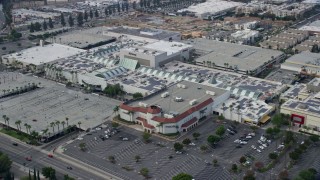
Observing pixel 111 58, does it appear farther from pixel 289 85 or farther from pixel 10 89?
pixel 289 85

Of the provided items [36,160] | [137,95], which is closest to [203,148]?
[137,95]

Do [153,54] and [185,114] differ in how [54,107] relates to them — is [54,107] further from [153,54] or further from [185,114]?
[153,54]

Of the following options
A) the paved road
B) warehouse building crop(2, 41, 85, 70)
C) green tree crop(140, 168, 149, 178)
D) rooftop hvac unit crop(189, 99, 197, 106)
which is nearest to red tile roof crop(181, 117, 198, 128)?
rooftop hvac unit crop(189, 99, 197, 106)

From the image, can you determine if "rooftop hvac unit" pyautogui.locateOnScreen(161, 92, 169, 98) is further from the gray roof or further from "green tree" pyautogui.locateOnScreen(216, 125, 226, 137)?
the gray roof

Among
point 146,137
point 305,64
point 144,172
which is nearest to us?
point 144,172

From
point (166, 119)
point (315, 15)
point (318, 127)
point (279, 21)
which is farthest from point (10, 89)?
point (315, 15)

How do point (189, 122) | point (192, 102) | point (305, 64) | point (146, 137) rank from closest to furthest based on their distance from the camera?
point (146, 137)
point (189, 122)
point (192, 102)
point (305, 64)

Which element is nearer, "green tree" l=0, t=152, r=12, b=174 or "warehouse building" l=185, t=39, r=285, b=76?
"green tree" l=0, t=152, r=12, b=174
